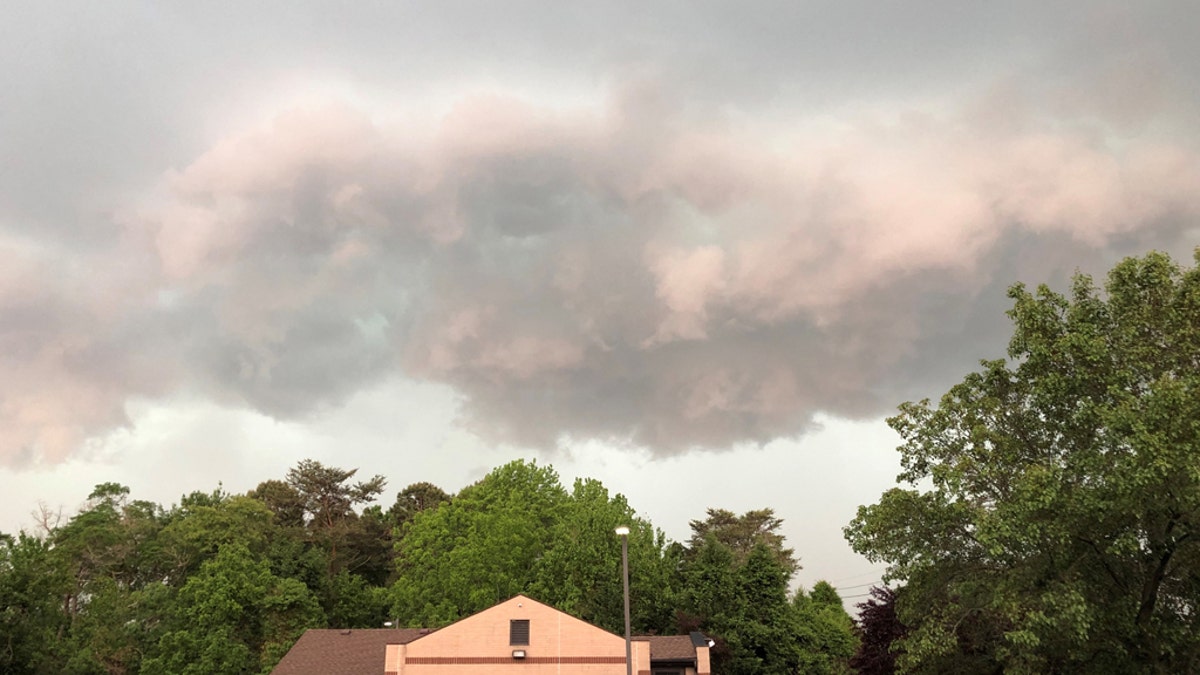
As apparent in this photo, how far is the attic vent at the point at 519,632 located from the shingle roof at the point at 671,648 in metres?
5.53

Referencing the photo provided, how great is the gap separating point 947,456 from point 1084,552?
200 inches

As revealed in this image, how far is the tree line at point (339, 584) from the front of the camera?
54531 millimetres

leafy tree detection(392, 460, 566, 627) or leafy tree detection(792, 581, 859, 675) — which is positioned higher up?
leafy tree detection(392, 460, 566, 627)

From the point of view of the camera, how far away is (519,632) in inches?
1732

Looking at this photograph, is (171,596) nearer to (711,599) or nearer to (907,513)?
(711,599)

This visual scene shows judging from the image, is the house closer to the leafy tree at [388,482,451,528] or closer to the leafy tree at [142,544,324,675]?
the leafy tree at [142,544,324,675]

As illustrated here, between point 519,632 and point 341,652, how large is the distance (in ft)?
42.7

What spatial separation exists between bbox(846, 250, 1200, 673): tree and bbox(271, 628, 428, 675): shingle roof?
27975mm

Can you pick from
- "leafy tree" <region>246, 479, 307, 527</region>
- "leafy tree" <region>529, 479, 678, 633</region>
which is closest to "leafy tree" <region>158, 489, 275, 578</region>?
"leafy tree" <region>246, 479, 307, 527</region>

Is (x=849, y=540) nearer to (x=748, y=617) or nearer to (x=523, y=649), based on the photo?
(x=523, y=649)

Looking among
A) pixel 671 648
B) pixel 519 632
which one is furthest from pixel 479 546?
pixel 671 648

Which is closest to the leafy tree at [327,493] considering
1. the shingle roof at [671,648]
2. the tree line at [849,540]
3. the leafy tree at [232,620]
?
the tree line at [849,540]

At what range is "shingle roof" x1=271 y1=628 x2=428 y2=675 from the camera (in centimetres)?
4856

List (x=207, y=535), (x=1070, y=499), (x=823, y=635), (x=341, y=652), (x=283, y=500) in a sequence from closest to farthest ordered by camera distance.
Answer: (x=1070, y=499) < (x=341, y=652) < (x=823, y=635) < (x=207, y=535) < (x=283, y=500)
